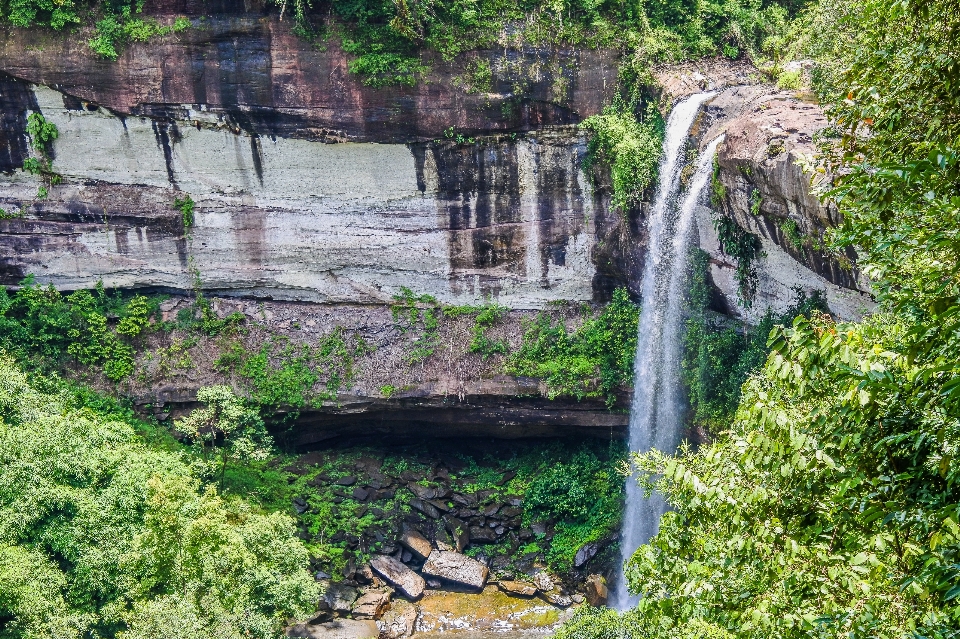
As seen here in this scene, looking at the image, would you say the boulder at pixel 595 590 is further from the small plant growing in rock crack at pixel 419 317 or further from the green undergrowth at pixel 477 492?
the small plant growing in rock crack at pixel 419 317

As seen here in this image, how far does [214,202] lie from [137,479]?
660cm

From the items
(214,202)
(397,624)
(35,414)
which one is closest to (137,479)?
(35,414)

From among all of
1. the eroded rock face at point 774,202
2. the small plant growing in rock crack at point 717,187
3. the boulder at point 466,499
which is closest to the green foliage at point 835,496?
the eroded rock face at point 774,202

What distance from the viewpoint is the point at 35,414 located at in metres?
13.8

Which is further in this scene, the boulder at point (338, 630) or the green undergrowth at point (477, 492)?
the green undergrowth at point (477, 492)

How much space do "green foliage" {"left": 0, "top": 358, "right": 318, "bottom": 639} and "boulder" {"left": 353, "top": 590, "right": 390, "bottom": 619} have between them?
2.11m

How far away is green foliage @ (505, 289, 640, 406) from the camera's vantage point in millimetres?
16781

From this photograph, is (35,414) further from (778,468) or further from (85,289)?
(778,468)

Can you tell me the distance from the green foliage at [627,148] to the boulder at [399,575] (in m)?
7.43

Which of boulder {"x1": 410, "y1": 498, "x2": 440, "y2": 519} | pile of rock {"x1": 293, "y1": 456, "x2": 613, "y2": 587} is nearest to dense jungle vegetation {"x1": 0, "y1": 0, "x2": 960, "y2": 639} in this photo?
pile of rock {"x1": 293, "y1": 456, "x2": 613, "y2": 587}

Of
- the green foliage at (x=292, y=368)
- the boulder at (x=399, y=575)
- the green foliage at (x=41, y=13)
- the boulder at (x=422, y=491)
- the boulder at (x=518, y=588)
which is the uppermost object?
the green foliage at (x=41, y=13)

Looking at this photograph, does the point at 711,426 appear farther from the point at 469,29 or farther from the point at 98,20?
the point at 98,20

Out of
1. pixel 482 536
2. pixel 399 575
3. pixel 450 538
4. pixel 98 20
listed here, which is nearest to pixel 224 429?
pixel 399 575

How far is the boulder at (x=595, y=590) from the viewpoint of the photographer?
15.7 metres
